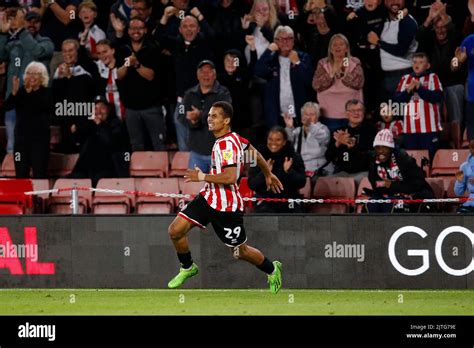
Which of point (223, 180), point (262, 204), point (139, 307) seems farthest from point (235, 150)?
point (262, 204)

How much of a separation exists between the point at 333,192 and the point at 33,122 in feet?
17.0

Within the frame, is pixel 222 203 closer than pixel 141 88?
Yes

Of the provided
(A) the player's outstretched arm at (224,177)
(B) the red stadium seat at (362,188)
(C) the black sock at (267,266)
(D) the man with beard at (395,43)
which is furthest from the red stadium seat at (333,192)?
(A) the player's outstretched arm at (224,177)

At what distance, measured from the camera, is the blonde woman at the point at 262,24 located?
19.2 m

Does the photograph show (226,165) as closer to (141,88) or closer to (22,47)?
(141,88)

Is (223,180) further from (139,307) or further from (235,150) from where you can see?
(139,307)

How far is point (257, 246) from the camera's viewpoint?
1596 centimetres

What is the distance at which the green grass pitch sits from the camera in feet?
43.0

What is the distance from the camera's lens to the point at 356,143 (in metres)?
18.0

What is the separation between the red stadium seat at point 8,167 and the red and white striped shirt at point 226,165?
7326 mm

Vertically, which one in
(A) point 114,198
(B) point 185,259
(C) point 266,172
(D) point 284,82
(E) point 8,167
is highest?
(D) point 284,82

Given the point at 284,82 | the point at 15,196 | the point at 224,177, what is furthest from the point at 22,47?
the point at 224,177

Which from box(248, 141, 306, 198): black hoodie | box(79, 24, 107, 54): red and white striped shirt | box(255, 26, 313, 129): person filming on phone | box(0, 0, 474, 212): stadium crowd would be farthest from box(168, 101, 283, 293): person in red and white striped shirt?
box(79, 24, 107, 54): red and white striped shirt

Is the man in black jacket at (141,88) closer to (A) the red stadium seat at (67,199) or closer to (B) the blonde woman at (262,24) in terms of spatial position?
(A) the red stadium seat at (67,199)
